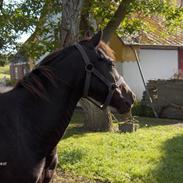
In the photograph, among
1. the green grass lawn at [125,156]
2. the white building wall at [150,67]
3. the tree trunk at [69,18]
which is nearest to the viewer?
the green grass lawn at [125,156]

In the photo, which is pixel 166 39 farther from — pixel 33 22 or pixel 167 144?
pixel 167 144

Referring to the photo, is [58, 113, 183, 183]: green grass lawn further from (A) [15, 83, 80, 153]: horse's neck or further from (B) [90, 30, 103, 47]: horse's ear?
(B) [90, 30, 103, 47]: horse's ear

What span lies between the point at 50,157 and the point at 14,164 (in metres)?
0.43

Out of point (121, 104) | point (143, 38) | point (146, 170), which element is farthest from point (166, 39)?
point (121, 104)

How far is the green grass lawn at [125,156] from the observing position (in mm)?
8055

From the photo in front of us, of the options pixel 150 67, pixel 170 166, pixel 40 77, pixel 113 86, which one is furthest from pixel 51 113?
pixel 150 67

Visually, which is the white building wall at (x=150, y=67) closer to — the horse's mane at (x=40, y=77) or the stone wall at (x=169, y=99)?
the stone wall at (x=169, y=99)

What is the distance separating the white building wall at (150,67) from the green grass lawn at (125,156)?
893 cm

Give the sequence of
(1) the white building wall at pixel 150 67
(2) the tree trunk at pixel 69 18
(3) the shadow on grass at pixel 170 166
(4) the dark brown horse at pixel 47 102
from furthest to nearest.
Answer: (1) the white building wall at pixel 150 67 → (2) the tree trunk at pixel 69 18 → (3) the shadow on grass at pixel 170 166 → (4) the dark brown horse at pixel 47 102

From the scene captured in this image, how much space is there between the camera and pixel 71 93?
4.31 meters

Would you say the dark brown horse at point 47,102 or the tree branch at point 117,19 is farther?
the tree branch at point 117,19

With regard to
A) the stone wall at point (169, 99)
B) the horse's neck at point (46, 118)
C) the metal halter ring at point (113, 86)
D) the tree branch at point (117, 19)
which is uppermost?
the tree branch at point (117, 19)

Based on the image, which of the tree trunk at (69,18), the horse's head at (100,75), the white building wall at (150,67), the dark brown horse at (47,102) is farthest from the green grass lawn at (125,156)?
the white building wall at (150,67)

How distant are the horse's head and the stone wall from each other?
12.5 m
